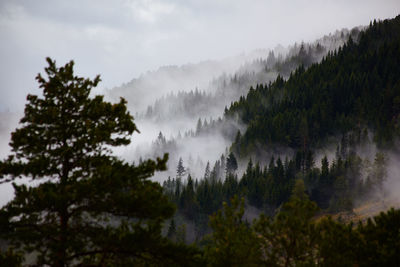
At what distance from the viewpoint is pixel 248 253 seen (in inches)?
655

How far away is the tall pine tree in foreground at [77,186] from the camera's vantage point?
494 inches

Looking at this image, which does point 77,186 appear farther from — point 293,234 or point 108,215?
point 293,234

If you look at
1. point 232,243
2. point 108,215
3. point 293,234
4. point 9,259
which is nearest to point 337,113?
point 293,234

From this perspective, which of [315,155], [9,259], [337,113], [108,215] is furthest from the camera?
[337,113]

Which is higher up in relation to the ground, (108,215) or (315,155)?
(315,155)

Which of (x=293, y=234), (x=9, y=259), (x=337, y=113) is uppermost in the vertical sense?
(x=337, y=113)

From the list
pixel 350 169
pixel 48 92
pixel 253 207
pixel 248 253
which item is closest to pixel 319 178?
pixel 350 169

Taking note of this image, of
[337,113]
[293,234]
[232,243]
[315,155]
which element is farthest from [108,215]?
[337,113]

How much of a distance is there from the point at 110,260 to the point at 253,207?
10401 centimetres

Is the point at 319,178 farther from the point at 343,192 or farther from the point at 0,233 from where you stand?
the point at 0,233

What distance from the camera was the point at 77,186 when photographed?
12.5 meters

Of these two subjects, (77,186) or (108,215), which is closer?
(77,186)

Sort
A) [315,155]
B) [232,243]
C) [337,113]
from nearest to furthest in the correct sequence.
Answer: [232,243]
[315,155]
[337,113]

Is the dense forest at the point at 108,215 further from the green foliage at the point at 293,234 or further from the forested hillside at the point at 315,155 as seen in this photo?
the forested hillside at the point at 315,155
